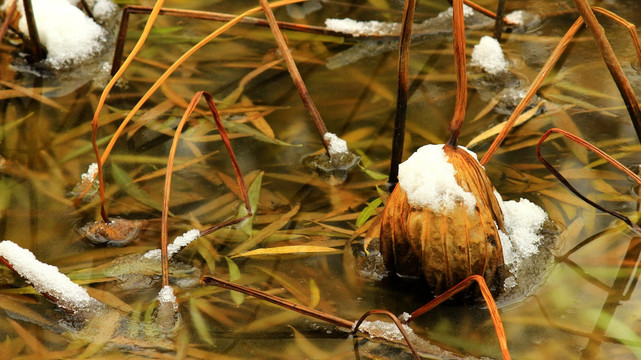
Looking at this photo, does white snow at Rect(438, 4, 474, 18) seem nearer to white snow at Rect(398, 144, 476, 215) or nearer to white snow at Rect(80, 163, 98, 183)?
white snow at Rect(398, 144, 476, 215)

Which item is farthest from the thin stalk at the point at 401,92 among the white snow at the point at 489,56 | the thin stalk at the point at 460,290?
the white snow at the point at 489,56

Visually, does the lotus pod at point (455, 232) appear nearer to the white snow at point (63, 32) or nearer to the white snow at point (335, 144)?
the white snow at point (335, 144)

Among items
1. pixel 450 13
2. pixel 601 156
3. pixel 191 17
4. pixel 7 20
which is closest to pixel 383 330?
pixel 601 156

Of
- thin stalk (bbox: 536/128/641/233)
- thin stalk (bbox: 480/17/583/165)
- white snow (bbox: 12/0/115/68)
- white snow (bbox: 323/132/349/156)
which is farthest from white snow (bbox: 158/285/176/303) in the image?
white snow (bbox: 12/0/115/68)

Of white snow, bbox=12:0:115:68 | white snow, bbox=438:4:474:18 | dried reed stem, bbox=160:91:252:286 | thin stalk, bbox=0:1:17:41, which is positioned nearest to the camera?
dried reed stem, bbox=160:91:252:286

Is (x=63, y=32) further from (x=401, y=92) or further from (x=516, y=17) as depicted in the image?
(x=516, y=17)

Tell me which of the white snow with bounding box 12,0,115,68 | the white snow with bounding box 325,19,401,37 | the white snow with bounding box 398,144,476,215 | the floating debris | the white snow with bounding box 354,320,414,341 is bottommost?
the white snow with bounding box 354,320,414,341

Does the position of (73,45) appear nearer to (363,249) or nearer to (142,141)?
(142,141)

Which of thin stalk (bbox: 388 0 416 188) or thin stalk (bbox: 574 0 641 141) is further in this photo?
thin stalk (bbox: 388 0 416 188)
